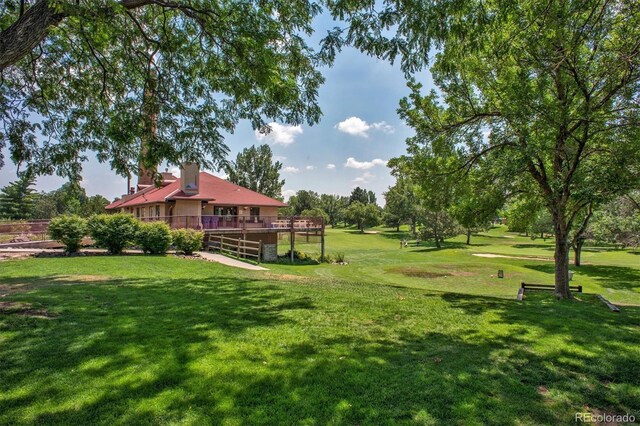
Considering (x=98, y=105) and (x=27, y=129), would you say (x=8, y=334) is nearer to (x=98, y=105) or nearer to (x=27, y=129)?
(x=27, y=129)

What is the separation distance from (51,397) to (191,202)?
2516 cm

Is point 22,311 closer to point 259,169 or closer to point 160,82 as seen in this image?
point 160,82

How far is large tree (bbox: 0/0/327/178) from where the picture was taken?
6922mm

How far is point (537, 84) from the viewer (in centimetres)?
957

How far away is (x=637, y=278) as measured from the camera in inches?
795

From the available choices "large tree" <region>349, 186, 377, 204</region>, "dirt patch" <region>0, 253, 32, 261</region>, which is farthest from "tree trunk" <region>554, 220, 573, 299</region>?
"large tree" <region>349, 186, 377, 204</region>

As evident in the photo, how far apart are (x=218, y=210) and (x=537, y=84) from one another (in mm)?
25352

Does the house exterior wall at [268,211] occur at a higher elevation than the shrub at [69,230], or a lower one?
higher

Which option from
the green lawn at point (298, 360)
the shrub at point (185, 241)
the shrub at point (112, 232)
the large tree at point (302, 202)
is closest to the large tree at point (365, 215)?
the large tree at point (302, 202)

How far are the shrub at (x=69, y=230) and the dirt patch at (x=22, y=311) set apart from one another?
11.9 m

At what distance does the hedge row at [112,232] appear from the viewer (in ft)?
54.4

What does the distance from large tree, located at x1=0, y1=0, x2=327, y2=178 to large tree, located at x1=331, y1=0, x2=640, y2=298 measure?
1.80 m

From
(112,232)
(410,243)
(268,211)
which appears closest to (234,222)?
(268,211)

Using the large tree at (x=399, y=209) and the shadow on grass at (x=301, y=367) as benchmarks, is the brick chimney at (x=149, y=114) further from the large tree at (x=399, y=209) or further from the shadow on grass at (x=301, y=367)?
the large tree at (x=399, y=209)
